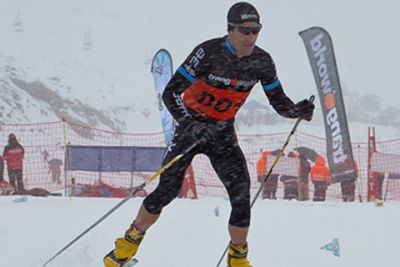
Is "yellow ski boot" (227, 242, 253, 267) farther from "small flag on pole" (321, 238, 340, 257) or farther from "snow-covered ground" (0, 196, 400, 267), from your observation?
"small flag on pole" (321, 238, 340, 257)

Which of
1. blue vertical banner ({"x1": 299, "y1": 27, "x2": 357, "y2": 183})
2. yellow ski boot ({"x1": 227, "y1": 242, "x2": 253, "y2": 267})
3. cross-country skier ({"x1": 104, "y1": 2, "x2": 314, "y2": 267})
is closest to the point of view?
cross-country skier ({"x1": 104, "y1": 2, "x2": 314, "y2": 267})

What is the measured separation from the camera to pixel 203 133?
3.88 meters

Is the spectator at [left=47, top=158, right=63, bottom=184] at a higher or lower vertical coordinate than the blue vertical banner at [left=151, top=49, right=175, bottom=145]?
lower

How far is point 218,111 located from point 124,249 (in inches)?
49.7

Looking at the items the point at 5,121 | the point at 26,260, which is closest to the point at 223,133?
the point at 26,260

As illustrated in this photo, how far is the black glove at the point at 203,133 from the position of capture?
388cm

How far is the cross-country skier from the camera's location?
4.03 metres

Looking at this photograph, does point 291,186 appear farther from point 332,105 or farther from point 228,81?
point 228,81

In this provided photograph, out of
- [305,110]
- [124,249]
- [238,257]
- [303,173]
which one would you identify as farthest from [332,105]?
[124,249]

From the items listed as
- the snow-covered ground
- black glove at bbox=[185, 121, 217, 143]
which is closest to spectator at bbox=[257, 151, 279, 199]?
the snow-covered ground

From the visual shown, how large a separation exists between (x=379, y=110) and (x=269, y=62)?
2153 inches

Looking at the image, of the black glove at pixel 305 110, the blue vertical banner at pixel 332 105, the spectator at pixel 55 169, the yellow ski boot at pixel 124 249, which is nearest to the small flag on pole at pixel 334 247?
the black glove at pixel 305 110

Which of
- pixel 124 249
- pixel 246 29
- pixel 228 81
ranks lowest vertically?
pixel 124 249

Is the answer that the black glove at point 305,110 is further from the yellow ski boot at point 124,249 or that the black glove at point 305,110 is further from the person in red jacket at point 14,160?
the person in red jacket at point 14,160
